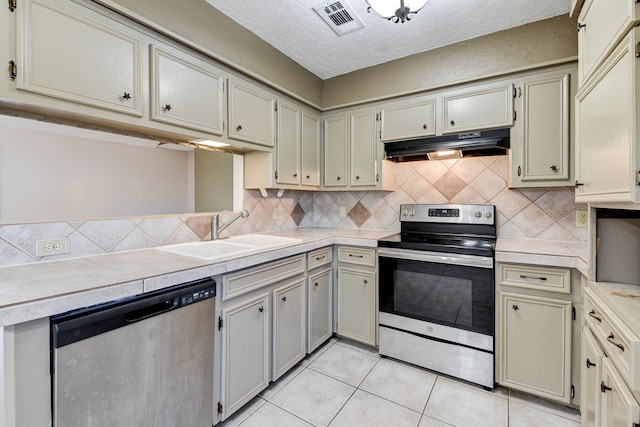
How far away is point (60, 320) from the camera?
0.94 meters

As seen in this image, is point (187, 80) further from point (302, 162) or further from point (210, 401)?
point (210, 401)

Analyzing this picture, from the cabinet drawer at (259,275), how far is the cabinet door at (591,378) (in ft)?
5.22

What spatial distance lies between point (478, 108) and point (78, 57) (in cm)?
245

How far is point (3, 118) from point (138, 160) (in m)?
0.63

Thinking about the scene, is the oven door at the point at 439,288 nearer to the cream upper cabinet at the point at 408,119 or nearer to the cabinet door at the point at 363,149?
the cabinet door at the point at 363,149

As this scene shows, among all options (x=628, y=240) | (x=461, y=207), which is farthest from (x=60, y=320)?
(x=461, y=207)

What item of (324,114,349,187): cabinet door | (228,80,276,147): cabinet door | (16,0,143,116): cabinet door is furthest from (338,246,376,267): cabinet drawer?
(16,0,143,116): cabinet door

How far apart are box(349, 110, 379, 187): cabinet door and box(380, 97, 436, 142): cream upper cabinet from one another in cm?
11

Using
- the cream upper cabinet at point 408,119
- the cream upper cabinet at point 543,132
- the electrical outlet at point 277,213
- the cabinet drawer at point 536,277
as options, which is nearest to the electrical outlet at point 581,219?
the cream upper cabinet at point 543,132

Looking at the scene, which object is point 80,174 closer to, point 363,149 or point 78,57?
point 78,57

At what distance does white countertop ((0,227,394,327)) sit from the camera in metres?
0.90

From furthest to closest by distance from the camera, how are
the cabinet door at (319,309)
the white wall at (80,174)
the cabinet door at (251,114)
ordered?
1. the cabinet door at (319,309)
2. the cabinet door at (251,114)
3. the white wall at (80,174)

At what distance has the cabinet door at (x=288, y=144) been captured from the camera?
2381 mm

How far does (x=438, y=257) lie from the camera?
1.96 metres
